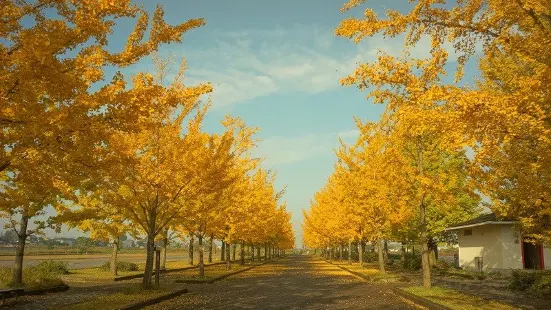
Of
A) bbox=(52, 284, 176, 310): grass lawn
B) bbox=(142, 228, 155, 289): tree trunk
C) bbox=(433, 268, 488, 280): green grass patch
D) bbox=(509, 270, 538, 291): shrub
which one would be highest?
bbox=(142, 228, 155, 289): tree trunk

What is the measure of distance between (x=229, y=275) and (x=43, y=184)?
2036 centimetres

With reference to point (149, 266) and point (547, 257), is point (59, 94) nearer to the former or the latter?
point (149, 266)

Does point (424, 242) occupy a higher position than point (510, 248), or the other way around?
point (424, 242)

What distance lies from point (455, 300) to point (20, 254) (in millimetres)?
16188

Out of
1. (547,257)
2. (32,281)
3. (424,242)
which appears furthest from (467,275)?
(32,281)

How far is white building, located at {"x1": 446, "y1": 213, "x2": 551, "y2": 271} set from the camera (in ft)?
86.4

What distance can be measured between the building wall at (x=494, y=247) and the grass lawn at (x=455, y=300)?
14654mm

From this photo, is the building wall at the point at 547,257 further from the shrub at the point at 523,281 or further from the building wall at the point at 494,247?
the shrub at the point at 523,281

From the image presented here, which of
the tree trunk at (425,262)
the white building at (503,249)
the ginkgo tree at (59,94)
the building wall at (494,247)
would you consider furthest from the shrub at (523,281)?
the ginkgo tree at (59,94)

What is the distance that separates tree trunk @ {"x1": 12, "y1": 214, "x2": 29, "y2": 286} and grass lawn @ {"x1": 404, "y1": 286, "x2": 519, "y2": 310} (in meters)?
14.8

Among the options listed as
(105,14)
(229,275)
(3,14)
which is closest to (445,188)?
(105,14)

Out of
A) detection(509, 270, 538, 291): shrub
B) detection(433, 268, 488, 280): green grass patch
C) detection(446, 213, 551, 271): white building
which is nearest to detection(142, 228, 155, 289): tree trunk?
detection(509, 270, 538, 291): shrub

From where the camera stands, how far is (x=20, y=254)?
16734 millimetres

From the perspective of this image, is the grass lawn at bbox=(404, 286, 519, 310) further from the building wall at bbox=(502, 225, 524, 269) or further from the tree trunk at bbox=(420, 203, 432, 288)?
the building wall at bbox=(502, 225, 524, 269)
